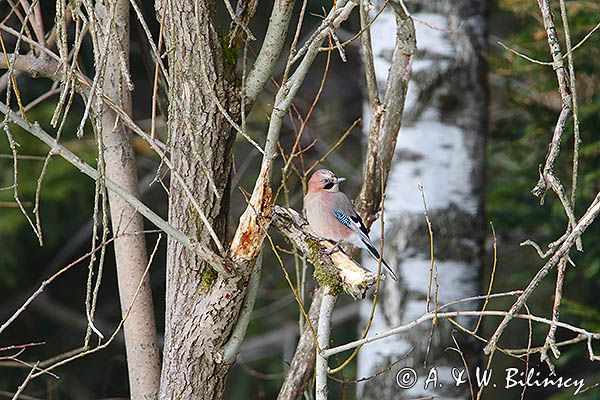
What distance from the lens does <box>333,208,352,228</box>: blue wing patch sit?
3396mm

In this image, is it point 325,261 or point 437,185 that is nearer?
point 325,261

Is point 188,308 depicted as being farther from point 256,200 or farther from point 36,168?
point 36,168

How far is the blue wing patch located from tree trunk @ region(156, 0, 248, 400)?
24.6 inches

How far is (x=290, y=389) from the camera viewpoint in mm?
3160

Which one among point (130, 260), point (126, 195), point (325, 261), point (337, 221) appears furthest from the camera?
point (337, 221)

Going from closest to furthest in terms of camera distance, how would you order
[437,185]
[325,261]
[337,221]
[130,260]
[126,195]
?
[126,195], [325,261], [130,260], [337,221], [437,185]

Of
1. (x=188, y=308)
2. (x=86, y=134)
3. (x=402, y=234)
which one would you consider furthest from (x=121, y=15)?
(x=86, y=134)

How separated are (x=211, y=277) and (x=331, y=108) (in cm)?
548

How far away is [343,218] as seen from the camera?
341 centimetres

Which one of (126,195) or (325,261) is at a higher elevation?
(126,195)

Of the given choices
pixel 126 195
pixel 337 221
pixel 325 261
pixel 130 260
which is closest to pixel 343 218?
pixel 337 221

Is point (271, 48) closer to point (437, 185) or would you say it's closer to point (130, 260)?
point (130, 260)

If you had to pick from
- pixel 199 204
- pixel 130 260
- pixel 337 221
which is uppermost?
pixel 199 204

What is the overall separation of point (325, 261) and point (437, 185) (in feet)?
4.90
